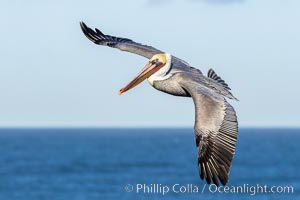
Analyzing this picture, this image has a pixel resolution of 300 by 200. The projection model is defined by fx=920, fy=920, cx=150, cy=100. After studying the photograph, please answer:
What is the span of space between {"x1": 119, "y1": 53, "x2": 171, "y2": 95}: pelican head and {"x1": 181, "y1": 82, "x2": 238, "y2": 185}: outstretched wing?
5.38 ft

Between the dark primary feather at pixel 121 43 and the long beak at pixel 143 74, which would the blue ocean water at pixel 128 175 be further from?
the long beak at pixel 143 74

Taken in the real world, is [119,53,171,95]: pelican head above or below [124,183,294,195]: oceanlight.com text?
above

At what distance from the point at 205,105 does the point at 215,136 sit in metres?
0.59

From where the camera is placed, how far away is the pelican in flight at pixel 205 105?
1362cm

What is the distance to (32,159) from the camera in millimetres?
120188

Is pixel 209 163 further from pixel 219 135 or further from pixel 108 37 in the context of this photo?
pixel 108 37

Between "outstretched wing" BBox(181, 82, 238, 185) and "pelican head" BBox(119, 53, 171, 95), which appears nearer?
"outstretched wing" BBox(181, 82, 238, 185)

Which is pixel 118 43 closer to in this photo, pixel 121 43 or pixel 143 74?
pixel 121 43

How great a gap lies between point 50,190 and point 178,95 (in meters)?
64.8

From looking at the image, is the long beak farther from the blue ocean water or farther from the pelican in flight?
the blue ocean water

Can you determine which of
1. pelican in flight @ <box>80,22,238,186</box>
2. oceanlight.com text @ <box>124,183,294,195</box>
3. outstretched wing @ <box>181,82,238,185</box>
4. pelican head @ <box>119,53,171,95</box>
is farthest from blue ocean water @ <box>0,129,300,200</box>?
outstretched wing @ <box>181,82,238,185</box>

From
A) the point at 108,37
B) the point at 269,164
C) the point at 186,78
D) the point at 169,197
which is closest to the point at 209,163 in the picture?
the point at 186,78

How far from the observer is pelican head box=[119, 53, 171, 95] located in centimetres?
1577

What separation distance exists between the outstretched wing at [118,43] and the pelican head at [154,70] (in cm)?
127
